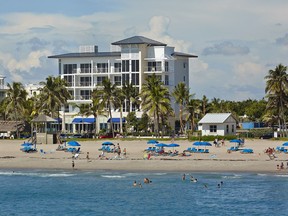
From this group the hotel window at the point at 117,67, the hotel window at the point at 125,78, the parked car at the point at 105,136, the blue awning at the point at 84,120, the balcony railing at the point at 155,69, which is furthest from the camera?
the hotel window at the point at 117,67

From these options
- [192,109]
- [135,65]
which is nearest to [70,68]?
[135,65]

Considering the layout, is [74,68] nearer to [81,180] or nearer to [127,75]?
[127,75]

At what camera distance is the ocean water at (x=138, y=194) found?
154ft

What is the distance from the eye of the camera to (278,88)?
96000mm

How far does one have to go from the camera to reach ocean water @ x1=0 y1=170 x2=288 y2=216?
46.8m

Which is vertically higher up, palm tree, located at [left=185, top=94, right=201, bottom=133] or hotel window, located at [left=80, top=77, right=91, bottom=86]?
hotel window, located at [left=80, top=77, right=91, bottom=86]

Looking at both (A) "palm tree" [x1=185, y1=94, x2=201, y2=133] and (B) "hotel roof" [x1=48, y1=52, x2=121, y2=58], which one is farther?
(B) "hotel roof" [x1=48, y1=52, x2=121, y2=58]

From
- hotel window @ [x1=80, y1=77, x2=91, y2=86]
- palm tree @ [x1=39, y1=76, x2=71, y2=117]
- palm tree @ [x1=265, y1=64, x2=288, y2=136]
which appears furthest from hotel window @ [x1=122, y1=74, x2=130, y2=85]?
palm tree @ [x1=265, y1=64, x2=288, y2=136]

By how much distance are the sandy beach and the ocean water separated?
2412 millimetres

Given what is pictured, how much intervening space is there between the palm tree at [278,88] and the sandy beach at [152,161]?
648 inches

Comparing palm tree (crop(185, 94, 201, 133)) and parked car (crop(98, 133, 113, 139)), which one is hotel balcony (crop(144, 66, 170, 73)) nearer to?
palm tree (crop(185, 94, 201, 133))

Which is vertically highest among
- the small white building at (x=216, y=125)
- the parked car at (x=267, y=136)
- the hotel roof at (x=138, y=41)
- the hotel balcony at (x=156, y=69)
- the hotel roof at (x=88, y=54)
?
the hotel roof at (x=138, y=41)

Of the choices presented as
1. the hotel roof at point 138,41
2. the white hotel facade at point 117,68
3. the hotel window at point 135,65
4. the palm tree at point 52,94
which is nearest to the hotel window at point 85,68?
the white hotel facade at point 117,68

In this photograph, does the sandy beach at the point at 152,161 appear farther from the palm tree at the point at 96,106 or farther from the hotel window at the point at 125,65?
the hotel window at the point at 125,65
